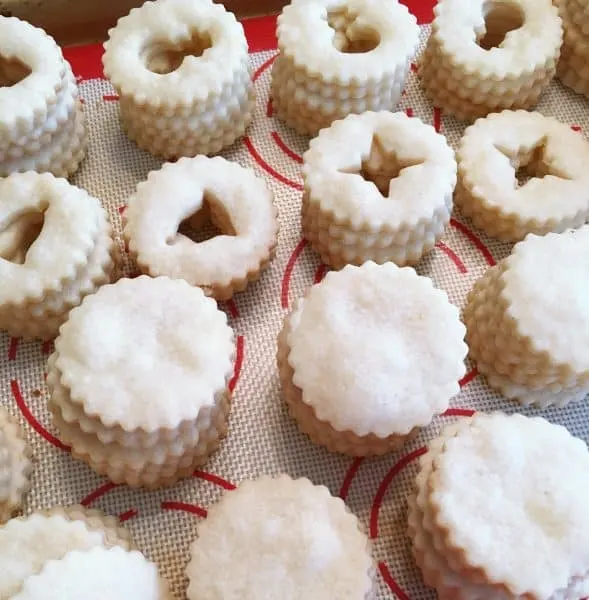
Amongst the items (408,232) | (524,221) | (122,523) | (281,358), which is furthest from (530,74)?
(122,523)

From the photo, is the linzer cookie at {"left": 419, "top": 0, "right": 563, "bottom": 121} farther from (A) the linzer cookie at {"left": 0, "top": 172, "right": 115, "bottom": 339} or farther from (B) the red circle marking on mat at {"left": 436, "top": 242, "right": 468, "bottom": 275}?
(A) the linzer cookie at {"left": 0, "top": 172, "right": 115, "bottom": 339}

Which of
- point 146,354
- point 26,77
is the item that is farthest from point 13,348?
point 26,77

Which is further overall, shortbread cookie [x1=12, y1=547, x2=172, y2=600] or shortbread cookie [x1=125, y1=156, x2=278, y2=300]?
shortbread cookie [x1=125, y1=156, x2=278, y2=300]

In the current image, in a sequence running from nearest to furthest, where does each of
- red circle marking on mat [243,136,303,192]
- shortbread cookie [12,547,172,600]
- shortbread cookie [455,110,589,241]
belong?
shortbread cookie [12,547,172,600], shortbread cookie [455,110,589,241], red circle marking on mat [243,136,303,192]

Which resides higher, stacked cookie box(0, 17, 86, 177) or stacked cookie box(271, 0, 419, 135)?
stacked cookie box(271, 0, 419, 135)

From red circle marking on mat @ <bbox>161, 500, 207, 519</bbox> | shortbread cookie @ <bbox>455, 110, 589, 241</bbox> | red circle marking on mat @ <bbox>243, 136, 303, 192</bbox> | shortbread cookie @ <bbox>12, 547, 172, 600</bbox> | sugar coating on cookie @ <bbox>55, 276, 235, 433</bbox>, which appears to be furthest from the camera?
red circle marking on mat @ <bbox>243, 136, 303, 192</bbox>

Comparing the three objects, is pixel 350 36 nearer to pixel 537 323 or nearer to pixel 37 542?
pixel 537 323

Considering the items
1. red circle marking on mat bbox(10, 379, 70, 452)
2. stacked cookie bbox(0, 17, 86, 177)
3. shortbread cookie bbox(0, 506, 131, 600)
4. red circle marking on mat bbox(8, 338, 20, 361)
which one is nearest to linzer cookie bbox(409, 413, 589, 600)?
Answer: shortbread cookie bbox(0, 506, 131, 600)

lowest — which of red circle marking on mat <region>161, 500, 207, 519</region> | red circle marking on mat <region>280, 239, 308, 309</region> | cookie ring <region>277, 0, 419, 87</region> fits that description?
red circle marking on mat <region>161, 500, 207, 519</region>
